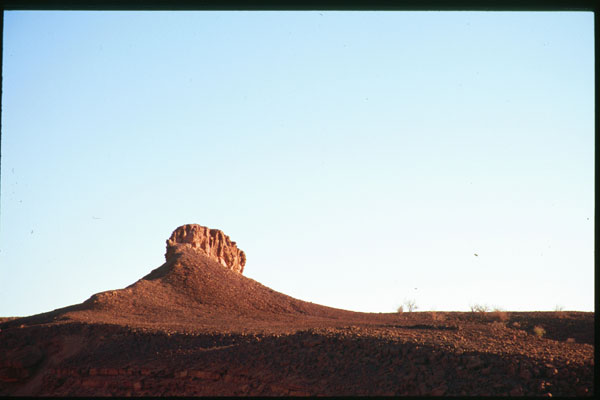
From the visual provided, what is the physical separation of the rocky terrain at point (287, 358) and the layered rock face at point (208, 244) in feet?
48.3

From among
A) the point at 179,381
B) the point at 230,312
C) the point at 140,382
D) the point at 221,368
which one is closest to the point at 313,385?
the point at 221,368

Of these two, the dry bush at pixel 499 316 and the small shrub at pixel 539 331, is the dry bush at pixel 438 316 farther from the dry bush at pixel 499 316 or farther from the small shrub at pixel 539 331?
the small shrub at pixel 539 331

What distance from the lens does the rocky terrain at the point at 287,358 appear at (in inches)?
534

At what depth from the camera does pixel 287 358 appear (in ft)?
52.9

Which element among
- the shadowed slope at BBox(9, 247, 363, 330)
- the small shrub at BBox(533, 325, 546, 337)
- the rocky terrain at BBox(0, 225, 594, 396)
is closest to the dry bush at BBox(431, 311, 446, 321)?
the rocky terrain at BBox(0, 225, 594, 396)

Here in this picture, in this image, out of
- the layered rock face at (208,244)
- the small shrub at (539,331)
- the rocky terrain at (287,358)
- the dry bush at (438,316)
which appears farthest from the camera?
the layered rock face at (208,244)

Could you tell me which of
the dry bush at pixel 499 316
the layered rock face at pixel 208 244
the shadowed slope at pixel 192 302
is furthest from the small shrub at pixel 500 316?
the layered rock face at pixel 208 244

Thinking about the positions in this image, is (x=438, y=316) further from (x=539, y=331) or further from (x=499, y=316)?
(x=539, y=331)

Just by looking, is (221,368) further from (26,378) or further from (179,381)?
(26,378)

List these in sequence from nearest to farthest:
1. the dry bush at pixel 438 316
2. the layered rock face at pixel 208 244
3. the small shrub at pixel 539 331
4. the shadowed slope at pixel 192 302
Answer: the small shrub at pixel 539 331 → the shadowed slope at pixel 192 302 → the dry bush at pixel 438 316 → the layered rock face at pixel 208 244

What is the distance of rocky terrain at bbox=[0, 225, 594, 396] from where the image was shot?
13.6 metres

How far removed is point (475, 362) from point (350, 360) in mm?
2894

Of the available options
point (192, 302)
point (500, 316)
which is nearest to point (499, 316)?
point (500, 316)

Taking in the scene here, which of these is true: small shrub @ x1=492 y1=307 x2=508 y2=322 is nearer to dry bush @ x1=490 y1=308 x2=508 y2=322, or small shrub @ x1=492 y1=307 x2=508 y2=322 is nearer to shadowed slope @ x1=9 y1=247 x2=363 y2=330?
dry bush @ x1=490 y1=308 x2=508 y2=322
